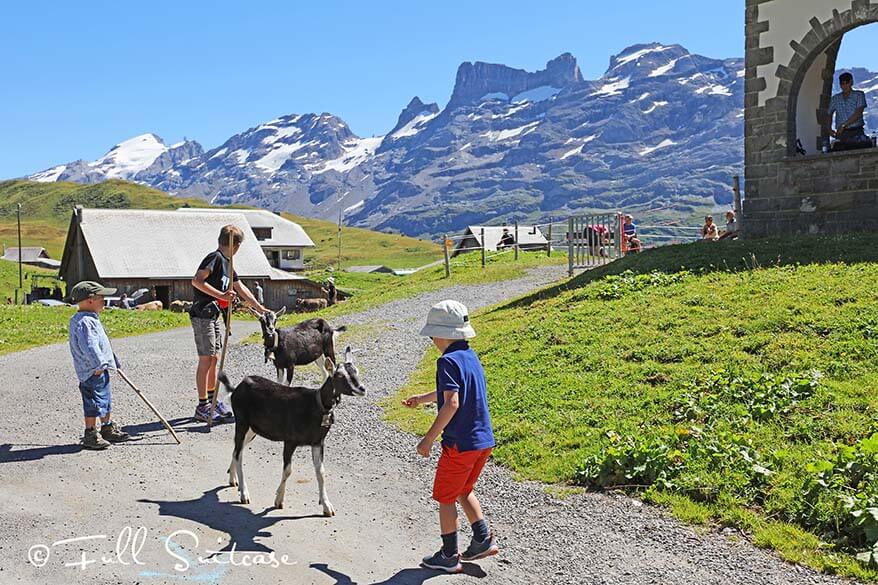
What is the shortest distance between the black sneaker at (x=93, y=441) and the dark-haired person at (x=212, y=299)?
173cm

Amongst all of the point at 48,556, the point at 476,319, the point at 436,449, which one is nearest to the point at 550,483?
the point at 436,449

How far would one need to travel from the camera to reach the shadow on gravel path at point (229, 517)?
788 cm

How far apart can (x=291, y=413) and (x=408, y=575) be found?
87.5 inches

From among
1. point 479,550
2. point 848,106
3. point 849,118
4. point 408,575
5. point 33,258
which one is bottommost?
point 408,575

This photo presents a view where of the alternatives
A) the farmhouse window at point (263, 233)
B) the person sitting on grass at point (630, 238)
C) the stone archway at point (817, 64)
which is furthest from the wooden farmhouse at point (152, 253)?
the stone archway at point (817, 64)

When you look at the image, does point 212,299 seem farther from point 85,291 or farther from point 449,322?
point 449,322

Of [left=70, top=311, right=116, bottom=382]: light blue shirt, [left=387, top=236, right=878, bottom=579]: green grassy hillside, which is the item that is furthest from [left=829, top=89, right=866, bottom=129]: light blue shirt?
[left=70, top=311, right=116, bottom=382]: light blue shirt

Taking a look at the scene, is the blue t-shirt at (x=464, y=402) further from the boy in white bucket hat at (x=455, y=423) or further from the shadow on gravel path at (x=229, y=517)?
the shadow on gravel path at (x=229, y=517)

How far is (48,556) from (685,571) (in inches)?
227

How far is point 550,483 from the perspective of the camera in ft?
32.8

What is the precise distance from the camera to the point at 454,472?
7.26 meters

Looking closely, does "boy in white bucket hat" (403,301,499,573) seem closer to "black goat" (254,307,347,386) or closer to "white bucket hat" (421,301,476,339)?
"white bucket hat" (421,301,476,339)

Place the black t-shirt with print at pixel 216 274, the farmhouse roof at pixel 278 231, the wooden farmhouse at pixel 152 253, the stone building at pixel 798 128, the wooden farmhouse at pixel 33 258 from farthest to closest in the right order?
1. the wooden farmhouse at pixel 33 258
2. the farmhouse roof at pixel 278 231
3. the wooden farmhouse at pixel 152 253
4. the stone building at pixel 798 128
5. the black t-shirt with print at pixel 216 274

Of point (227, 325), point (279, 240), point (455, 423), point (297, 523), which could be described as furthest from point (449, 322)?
point (279, 240)
